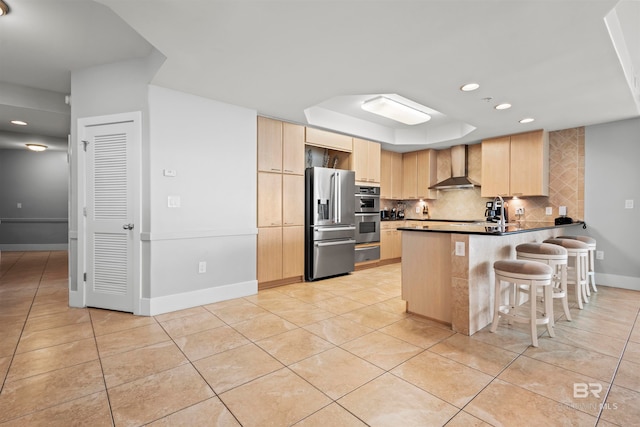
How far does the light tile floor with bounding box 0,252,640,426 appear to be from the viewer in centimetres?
159

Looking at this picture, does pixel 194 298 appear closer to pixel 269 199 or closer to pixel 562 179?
pixel 269 199

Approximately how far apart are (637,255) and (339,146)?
4.55 meters

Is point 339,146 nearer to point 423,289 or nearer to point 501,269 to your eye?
point 423,289

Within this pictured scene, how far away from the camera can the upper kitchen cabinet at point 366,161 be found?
5305mm

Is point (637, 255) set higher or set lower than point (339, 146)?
lower

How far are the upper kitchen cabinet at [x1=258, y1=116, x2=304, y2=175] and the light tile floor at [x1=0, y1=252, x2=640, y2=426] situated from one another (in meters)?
1.99

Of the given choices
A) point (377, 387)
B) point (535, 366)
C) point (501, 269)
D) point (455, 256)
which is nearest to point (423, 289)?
point (455, 256)

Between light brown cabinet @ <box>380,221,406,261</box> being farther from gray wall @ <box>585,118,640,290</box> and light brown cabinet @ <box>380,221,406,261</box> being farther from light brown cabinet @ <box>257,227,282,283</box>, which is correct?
gray wall @ <box>585,118,640,290</box>

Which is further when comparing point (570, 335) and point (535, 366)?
point (570, 335)

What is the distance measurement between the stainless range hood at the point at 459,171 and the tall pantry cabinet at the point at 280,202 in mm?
3236

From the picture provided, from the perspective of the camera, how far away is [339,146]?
199 inches

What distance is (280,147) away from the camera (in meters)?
4.26

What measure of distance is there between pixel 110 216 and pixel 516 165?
5.91 metres

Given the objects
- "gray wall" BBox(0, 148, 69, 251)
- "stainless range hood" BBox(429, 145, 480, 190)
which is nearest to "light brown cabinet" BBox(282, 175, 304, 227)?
"stainless range hood" BBox(429, 145, 480, 190)
